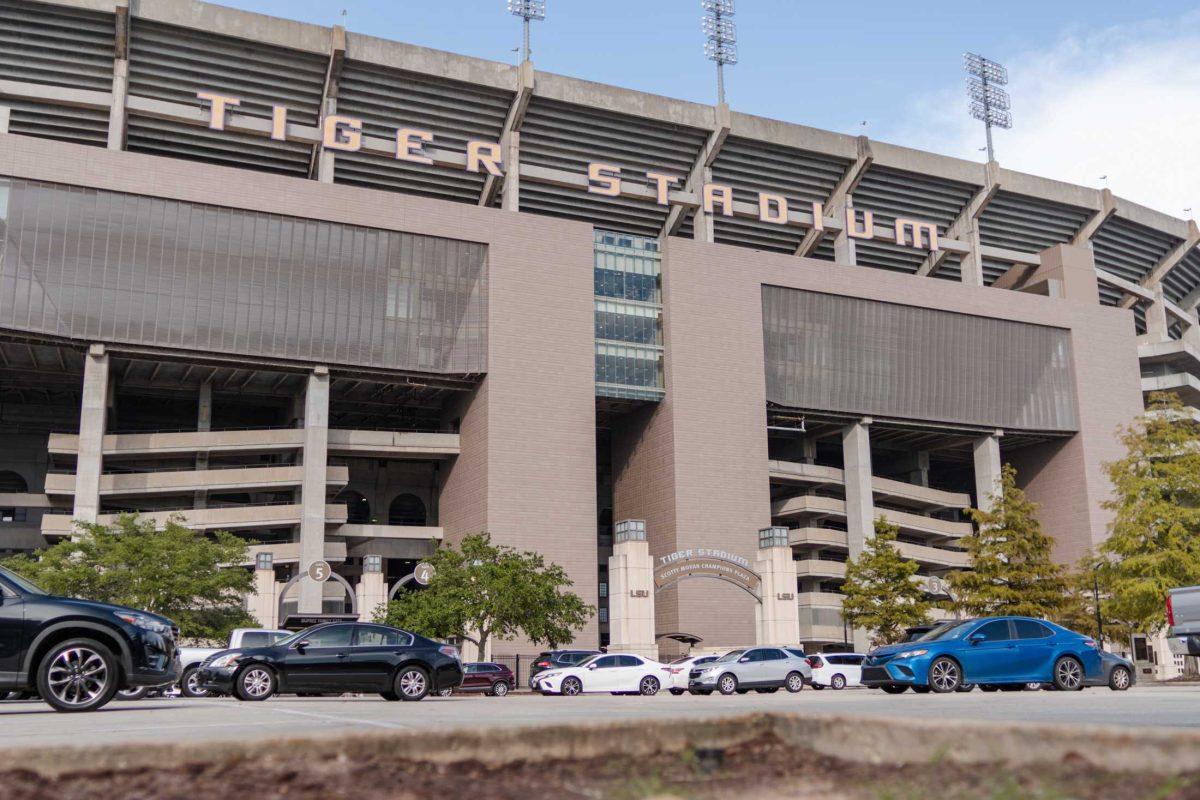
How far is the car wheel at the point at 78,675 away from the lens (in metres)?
14.0

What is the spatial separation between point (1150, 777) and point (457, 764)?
2.98 m

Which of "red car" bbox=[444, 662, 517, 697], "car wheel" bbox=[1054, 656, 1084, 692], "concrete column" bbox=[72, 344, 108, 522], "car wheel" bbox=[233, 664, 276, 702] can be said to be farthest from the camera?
"concrete column" bbox=[72, 344, 108, 522]

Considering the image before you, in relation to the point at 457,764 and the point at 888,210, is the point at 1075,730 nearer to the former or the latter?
the point at 457,764

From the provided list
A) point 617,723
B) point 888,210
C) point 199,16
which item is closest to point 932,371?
point 888,210

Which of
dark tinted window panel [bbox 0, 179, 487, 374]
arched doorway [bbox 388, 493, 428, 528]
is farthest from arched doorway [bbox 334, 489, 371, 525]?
dark tinted window panel [bbox 0, 179, 487, 374]

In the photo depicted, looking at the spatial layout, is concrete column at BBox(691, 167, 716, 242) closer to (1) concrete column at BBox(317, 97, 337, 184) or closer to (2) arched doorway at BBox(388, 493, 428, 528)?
(1) concrete column at BBox(317, 97, 337, 184)

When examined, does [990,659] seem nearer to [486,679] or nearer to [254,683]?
[254,683]

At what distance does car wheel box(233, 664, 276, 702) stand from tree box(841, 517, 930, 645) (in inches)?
1509

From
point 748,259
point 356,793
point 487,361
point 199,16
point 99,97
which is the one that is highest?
point 199,16

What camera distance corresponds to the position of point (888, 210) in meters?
77.1

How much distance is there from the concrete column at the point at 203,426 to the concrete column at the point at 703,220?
29080mm

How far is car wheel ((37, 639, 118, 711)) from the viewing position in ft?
45.8

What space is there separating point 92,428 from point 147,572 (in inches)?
574

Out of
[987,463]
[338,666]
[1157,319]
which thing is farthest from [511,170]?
[1157,319]
